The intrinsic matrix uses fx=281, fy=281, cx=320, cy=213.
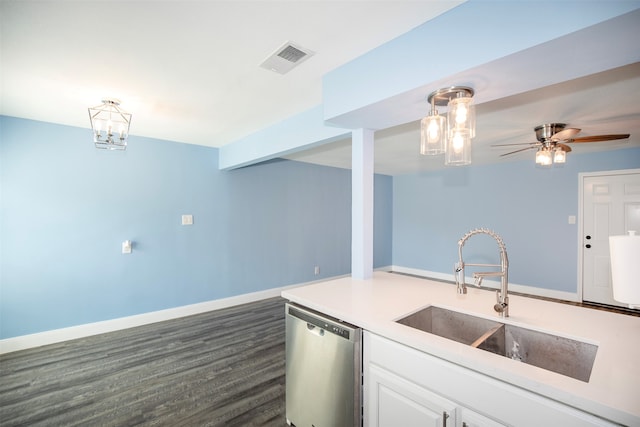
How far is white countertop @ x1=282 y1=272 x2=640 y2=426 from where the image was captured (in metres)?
0.80

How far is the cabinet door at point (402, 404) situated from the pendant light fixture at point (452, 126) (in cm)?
117

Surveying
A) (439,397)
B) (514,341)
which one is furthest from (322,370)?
(514,341)

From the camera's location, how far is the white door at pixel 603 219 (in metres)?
4.00

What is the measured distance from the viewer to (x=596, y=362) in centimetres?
97

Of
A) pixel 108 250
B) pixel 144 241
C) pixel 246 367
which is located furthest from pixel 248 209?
pixel 246 367

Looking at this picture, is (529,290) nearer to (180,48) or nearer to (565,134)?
(565,134)

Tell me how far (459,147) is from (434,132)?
16 cm

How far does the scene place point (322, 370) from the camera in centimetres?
157

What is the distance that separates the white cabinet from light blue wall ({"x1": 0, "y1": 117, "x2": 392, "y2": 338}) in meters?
3.32

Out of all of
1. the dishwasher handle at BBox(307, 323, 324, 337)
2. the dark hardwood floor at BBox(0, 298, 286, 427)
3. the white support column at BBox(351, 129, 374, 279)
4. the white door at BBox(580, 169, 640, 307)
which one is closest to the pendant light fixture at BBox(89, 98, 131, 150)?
the white support column at BBox(351, 129, 374, 279)

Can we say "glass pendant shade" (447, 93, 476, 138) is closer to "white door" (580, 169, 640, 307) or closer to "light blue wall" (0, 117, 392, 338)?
"light blue wall" (0, 117, 392, 338)

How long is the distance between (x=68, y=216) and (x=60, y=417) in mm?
2066

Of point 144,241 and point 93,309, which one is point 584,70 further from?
point 93,309

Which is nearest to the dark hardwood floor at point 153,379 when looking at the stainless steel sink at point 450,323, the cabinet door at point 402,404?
the cabinet door at point 402,404
